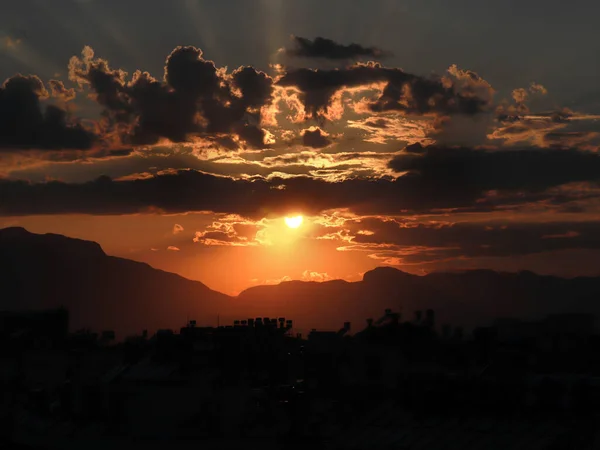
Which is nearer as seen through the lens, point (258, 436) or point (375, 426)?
point (375, 426)

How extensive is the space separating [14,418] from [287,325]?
70039 millimetres

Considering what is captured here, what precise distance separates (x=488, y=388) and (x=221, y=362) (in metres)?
44.4

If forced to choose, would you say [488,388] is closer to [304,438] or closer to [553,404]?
[553,404]

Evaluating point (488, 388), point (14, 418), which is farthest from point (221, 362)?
point (488, 388)

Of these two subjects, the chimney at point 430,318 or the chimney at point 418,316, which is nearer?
the chimney at point 430,318

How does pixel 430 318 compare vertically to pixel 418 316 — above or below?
below

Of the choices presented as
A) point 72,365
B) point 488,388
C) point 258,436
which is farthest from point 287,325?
point 488,388

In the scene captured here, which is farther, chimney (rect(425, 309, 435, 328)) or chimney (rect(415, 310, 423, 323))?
chimney (rect(415, 310, 423, 323))

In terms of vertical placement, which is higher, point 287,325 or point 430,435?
point 287,325

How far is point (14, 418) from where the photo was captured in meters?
96.1

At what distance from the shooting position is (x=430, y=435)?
5878 cm

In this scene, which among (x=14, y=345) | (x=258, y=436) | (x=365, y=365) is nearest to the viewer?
(x=258, y=436)

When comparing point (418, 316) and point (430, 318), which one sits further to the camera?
point (418, 316)

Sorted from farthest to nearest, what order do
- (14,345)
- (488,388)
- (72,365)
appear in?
(14,345)
(72,365)
(488,388)
